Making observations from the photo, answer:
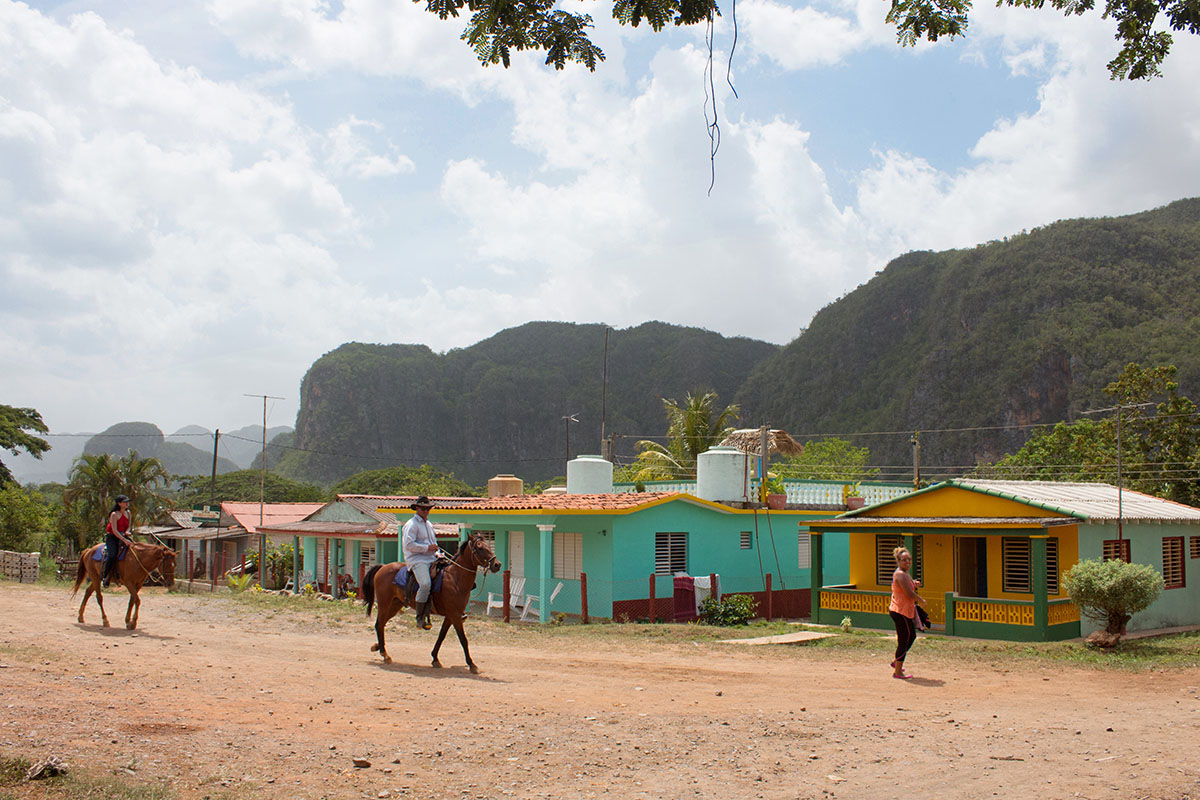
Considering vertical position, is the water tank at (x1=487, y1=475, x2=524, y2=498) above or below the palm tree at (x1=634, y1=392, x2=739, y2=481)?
below

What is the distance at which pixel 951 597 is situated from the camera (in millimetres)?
20609

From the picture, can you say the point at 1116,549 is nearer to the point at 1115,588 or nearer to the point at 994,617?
the point at 994,617

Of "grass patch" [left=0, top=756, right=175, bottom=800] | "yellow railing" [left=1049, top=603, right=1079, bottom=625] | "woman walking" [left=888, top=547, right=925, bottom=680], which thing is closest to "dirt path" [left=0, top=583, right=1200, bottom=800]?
"grass patch" [left=0, top=756, right=175, bottom=800]

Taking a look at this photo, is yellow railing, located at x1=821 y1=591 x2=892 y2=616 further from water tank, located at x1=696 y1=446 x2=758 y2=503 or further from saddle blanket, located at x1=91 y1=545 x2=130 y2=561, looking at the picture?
saddle blanket, located at x1=91 y1=545 x2=130 y2=561

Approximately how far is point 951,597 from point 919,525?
1902mm

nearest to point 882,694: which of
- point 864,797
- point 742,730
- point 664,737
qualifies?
point 742,730

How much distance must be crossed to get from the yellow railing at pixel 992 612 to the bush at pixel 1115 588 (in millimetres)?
2069

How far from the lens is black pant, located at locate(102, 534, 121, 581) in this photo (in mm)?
15859

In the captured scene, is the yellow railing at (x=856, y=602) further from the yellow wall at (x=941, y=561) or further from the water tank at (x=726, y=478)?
the water tank at (x=726, y=478)

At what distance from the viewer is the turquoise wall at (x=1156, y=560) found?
2102cm

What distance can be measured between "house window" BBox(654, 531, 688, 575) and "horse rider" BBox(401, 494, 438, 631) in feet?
37.9

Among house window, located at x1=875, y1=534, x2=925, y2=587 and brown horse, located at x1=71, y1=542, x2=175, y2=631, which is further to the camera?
house window, located at x1=875, y1=534, x2=925, y2=587

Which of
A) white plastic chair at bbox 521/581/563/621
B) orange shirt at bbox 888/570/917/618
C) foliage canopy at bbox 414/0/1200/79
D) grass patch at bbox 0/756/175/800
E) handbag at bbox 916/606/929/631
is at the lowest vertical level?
white plastic chair at bbox 521/581/563/621

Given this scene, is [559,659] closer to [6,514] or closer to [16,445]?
[16,445]
